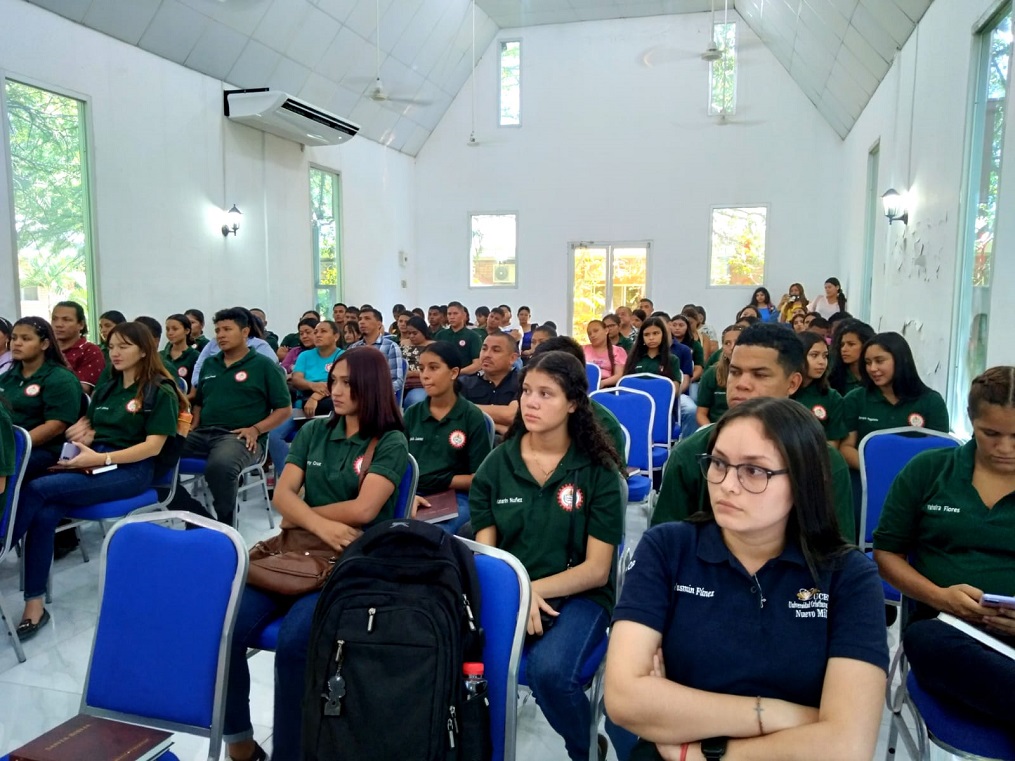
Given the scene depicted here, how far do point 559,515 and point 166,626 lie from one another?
3.45 ft

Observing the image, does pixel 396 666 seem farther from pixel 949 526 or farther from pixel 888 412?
pixel 888 412

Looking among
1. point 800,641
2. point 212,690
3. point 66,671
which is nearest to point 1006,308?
point 800,641

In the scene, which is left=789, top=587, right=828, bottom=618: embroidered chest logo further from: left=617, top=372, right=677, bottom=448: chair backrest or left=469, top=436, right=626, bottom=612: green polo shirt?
left=617, top=372, right=677, bottom=448: chair backrest

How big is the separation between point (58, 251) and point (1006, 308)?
281 inches

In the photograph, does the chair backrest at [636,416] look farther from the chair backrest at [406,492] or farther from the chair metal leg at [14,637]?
the chair metal leg at [14,637]

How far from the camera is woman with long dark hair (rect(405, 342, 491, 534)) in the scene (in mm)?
3080

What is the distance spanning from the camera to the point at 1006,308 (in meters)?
3.77

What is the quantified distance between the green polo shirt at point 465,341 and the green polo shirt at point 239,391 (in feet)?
9.53

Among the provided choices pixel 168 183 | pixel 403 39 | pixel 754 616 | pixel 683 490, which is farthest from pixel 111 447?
pixel 403 39

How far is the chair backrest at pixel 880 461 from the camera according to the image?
2.70m

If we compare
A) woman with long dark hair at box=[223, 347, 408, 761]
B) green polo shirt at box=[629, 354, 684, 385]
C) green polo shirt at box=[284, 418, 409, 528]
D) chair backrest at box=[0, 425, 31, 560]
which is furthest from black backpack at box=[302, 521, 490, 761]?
green polo shirt at box=[629, 354, 684, 385]

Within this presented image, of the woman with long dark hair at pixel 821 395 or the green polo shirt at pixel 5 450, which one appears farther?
the woman with long dark hair at pixel 821 395

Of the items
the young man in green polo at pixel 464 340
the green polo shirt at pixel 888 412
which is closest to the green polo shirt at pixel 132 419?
the green polo shirt at pixel 888 412

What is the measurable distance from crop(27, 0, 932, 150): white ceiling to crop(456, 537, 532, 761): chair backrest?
6.26 m
